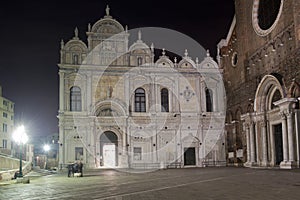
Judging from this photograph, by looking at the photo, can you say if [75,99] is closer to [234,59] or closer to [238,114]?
[238,114]

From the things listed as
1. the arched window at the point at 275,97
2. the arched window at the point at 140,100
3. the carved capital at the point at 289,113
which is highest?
the arched window at the point at 140,100

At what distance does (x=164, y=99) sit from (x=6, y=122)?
103 ft

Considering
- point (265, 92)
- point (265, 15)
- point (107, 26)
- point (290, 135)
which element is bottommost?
point (290, 135)

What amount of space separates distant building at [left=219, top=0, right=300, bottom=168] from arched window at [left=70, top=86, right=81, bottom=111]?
14150mm

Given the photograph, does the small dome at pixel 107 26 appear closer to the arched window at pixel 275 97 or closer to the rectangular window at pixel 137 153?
the rectangular window at pixel 137 153

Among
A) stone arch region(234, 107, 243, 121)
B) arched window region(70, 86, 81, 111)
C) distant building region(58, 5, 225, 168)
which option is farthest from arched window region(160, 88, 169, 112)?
arched window region(70, 86, 81, 111)

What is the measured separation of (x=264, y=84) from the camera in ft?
93.6

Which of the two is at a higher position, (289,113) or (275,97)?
(275,97)

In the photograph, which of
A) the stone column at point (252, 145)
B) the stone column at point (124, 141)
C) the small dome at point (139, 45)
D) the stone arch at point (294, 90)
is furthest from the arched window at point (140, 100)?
the stone arch at point (294, 90)

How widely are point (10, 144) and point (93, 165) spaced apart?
2994cm

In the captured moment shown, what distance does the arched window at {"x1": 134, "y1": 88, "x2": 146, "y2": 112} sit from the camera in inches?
1554

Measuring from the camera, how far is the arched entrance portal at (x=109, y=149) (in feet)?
126

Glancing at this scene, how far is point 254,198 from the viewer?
11.0 meters

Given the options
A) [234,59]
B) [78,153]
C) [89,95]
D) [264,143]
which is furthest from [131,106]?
[264,143]
